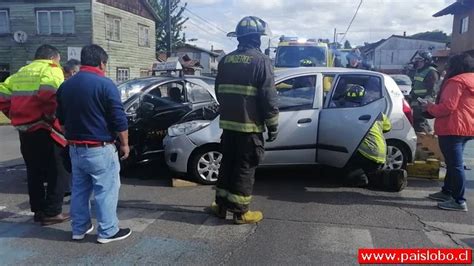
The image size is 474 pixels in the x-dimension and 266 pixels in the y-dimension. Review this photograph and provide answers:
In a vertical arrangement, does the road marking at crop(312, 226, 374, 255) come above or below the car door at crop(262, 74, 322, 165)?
below

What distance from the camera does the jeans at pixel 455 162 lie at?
15.9 ft

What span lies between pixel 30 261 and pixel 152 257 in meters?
1.03

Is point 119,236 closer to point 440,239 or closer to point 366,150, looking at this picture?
point 440,239

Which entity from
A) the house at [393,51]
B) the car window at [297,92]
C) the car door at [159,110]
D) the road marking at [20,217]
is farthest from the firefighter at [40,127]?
the house at [393,51]

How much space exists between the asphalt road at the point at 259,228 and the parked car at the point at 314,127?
0.41 m

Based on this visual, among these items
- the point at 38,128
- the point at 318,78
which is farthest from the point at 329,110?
the point at 38,128

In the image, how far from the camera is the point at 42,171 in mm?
4512

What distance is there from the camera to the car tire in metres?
5.91

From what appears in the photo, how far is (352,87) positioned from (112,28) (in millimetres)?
20772

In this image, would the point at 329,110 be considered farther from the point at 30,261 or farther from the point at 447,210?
the point at 30,261

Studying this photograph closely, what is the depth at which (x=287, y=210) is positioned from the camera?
4938mm

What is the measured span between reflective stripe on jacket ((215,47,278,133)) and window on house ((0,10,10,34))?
22482mm

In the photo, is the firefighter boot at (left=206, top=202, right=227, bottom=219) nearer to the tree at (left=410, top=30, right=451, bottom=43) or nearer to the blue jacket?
the blue jacket

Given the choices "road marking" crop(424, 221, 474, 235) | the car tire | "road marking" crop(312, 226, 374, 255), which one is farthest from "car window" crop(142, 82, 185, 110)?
"road marking" crop(424, 221, 474, 235)
